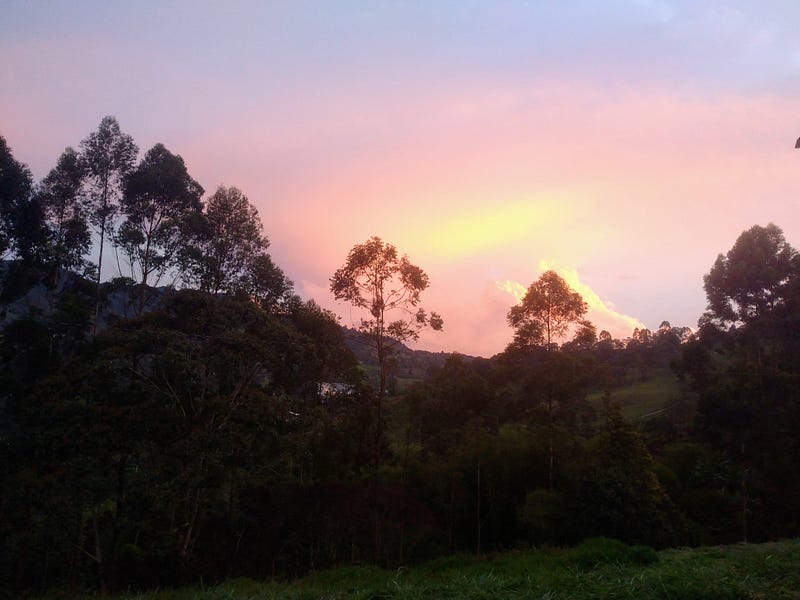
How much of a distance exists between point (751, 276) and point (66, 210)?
81.1 feet

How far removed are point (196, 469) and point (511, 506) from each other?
1128 centimetres

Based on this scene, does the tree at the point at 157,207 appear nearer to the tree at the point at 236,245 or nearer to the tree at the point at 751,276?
the tree at the point at 236,245

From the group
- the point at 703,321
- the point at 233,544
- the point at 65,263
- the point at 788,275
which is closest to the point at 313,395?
the point at 233,544

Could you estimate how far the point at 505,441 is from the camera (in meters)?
22.9

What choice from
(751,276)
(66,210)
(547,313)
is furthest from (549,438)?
(66,210)

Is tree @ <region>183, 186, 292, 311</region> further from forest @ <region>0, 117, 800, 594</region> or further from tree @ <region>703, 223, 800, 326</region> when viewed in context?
tree @ <region>703, 223, 800, 326</region>

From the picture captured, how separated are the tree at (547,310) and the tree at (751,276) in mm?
6224

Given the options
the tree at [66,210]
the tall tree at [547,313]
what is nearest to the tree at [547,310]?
the tall tree at [547,313]

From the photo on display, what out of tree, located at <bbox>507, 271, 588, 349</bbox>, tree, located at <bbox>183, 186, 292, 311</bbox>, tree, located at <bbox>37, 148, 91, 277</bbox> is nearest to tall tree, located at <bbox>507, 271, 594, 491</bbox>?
tree, located at <bbox>507, 271, 588, 349</bbox>

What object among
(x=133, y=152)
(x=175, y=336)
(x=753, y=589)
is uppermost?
(x=133, y=152)

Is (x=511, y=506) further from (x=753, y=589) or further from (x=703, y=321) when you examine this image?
(x=753, y=589)

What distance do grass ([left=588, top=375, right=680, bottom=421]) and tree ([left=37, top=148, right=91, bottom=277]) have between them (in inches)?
1013

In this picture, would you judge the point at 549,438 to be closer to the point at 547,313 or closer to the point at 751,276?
the point at 547,313

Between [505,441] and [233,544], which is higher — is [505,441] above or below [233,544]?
above
